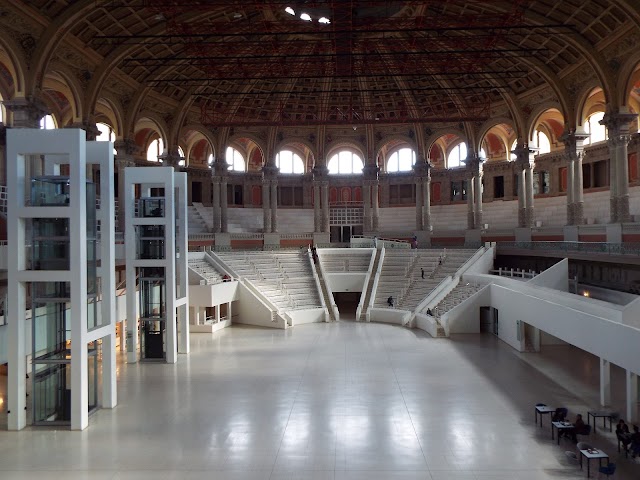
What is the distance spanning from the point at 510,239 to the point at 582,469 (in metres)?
28.7

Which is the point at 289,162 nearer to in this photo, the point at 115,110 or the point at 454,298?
the point at 115,110

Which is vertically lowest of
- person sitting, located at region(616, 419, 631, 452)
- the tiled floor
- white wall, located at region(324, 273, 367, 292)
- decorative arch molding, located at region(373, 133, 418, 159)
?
the tiled floor

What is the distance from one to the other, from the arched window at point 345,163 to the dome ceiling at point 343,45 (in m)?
6.16

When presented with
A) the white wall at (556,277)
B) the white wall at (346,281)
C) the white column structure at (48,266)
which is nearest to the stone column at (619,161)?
the white wall at (556,277)

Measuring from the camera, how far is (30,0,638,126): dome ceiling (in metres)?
25.7

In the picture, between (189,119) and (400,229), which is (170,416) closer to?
(189,119)

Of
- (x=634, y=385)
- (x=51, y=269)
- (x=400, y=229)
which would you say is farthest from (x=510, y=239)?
(x=51, y=269)

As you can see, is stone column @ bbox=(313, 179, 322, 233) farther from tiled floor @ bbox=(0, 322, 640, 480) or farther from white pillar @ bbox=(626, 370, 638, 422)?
white pillar @ bbox=(626, 370, 638, 422)

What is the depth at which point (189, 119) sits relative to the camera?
133 ft

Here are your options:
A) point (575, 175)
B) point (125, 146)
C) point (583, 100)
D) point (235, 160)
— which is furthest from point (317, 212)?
point (583, 100)

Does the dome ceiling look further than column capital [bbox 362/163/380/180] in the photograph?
No

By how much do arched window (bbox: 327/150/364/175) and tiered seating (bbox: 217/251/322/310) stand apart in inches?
493

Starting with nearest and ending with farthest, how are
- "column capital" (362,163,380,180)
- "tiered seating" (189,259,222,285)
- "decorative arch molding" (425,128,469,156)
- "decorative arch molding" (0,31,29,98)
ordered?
"decorative arch molding" (0,31,29,98) → "tiered seating" (189,259,222,285) → "decorative arch molding" (425,128,469,156) → "column capital" (362,163,380,180)

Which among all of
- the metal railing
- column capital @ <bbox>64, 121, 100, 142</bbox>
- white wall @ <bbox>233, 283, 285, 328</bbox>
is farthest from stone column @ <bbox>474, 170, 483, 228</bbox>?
column capital @ <bbox>64, 121, 100, 142</bbox>
